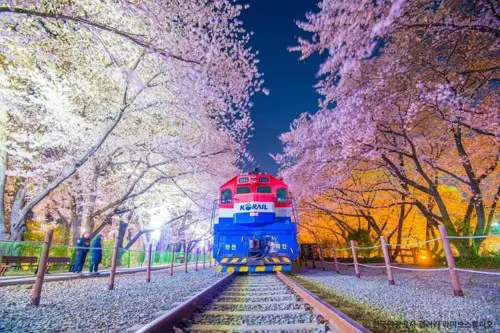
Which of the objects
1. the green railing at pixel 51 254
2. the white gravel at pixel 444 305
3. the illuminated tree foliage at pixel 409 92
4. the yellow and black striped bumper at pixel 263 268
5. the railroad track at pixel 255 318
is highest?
→ the illuminated tree foliage at pixel 409 92

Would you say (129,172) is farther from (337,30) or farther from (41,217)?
(337,30)

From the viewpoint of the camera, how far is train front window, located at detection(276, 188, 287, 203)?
34.7 feet

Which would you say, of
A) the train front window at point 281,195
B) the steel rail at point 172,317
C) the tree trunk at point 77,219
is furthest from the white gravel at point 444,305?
the tree trunk at point 77,219

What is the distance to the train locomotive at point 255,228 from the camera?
8.98m

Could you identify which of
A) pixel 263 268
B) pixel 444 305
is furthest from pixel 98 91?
pixel 444 305

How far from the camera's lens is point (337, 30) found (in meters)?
5.40

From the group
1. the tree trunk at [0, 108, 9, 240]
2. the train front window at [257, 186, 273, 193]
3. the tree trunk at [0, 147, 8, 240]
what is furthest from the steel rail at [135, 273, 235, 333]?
the tree trunk at [0, 147, 8, 240]

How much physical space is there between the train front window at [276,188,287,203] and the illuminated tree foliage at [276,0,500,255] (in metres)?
2.41

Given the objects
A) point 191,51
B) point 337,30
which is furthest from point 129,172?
point 337,30

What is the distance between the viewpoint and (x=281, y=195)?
1066cm

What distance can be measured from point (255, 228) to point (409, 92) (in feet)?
21.8

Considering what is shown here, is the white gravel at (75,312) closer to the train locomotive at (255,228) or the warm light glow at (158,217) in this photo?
the train locomotive at (255,228)

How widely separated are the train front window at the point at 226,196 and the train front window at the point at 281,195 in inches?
71.9

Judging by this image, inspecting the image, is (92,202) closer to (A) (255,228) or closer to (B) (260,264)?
(A) (255,228)
